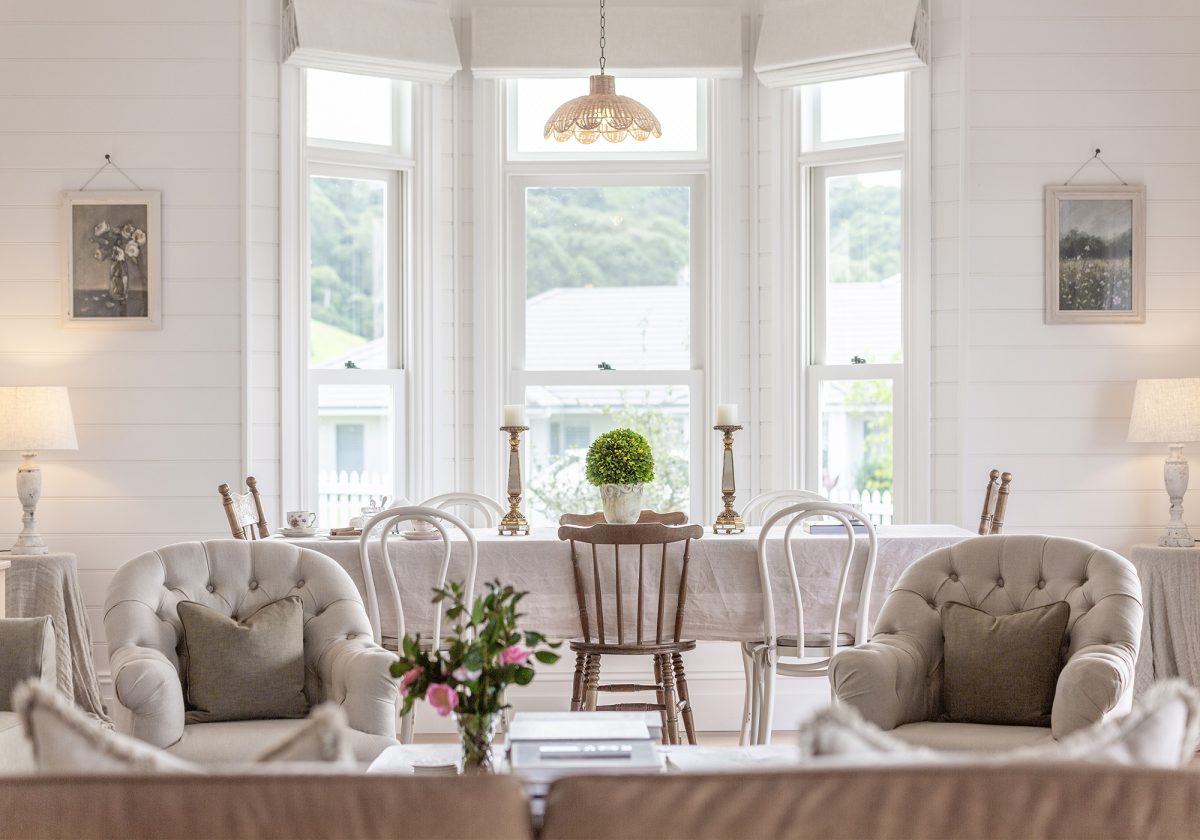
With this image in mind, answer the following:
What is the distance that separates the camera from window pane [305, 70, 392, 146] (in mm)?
5062

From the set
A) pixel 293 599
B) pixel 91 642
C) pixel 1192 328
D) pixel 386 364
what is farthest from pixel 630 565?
pixel 1192 328

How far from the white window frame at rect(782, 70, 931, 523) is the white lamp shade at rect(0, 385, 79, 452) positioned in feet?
9.57

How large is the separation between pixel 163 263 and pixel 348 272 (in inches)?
29.9

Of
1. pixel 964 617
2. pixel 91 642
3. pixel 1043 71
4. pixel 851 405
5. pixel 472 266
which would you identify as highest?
pixel 1043 71

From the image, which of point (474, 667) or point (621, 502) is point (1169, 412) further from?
point (474, 667)

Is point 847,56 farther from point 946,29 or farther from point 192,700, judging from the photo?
point 192,700

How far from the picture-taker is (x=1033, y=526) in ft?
15.9

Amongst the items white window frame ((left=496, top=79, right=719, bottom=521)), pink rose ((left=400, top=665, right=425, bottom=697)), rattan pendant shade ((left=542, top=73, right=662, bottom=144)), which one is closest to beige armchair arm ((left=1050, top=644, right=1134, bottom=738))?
pink rose ((left=400, top=665, right=425, bottom=697))

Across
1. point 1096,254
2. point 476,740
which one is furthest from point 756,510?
point 476,740

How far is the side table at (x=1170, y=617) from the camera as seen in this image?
14.3ft

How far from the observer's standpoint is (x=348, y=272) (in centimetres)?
518

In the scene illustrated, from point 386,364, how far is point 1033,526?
279 centimetres

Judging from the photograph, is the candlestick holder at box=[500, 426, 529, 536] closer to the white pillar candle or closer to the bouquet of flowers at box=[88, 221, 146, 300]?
the white pillar candle

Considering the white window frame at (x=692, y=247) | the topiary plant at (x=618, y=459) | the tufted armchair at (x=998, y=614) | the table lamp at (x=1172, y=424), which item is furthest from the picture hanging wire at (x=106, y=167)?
the table lamp at (x=1172, y=424)
